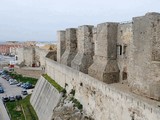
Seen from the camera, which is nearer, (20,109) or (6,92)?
(20,109)

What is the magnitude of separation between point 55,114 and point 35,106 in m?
7.24

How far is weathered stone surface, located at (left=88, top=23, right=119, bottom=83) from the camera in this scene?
799 inches

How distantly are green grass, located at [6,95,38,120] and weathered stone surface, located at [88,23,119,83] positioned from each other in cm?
726

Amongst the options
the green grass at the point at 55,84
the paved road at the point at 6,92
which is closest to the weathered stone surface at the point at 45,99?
Answer: the green grass at the point at 55,84

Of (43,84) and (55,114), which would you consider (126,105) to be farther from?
(43,84)

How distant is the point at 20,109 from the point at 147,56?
50.2 ft

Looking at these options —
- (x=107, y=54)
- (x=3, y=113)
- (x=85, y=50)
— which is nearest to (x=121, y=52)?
(x=107, y=54)

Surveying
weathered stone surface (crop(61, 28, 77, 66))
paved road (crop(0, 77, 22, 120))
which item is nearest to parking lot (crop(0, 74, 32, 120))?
paved road (crop(0, 77, 22, 120))

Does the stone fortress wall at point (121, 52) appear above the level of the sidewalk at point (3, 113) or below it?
above

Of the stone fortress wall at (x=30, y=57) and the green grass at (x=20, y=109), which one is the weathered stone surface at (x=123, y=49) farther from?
the stone fortress wall at (x=30, y=57)

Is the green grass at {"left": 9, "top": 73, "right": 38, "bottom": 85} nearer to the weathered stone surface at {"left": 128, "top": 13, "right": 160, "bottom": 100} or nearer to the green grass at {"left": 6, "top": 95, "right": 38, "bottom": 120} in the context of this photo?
the green grass at {"left": 6, "top": 95, "right": 38, "bottom": 120}

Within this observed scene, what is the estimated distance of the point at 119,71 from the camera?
20531 millimetres

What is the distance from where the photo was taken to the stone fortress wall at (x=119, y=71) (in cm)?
1309

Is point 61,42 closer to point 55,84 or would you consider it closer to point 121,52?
point 55,84
